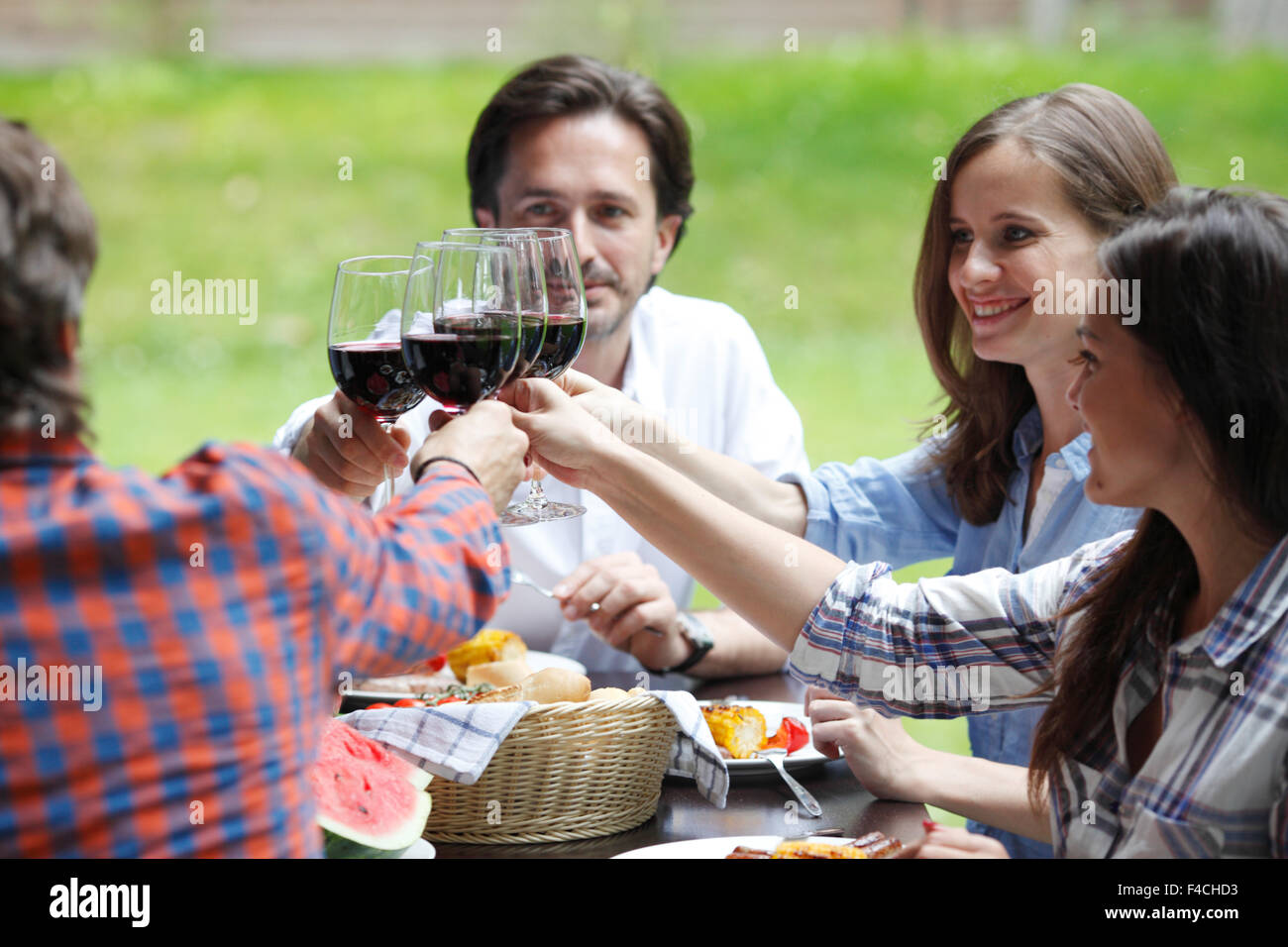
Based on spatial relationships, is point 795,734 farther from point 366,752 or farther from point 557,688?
point 366,752

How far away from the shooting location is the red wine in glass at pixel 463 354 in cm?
143

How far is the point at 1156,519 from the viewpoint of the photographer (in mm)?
1555

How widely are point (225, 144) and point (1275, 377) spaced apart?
8181 mm

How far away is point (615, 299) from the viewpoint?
2844mm

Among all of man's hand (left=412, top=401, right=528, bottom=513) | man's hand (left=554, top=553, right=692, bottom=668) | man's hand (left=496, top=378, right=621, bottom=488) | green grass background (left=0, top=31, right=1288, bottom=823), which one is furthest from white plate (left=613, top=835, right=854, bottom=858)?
green grass background (left=0, top=31, right=1288, bottom=823)

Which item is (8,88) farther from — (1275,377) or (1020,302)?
(1275,377)

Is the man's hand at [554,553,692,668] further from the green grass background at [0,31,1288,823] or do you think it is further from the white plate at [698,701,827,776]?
the green grass background at [0,31,1288,823]

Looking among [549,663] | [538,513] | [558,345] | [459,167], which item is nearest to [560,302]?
[558,345]

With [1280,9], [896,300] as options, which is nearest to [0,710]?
[896,300]

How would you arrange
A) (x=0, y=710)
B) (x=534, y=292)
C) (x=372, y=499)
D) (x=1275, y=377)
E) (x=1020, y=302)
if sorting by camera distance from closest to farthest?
(x=0, y=710)
(x=1275, y=377)
(x=534, y=292)
(x=1020, y=302)
(x=372, y=499)

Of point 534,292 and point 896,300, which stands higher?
point 534,292

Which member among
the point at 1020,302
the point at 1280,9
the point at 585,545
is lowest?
the point at 585,545

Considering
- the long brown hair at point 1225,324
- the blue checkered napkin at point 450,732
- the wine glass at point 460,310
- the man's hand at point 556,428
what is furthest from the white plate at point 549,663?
the long brown hair at point 1225,324

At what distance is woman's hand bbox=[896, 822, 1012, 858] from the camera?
4.30 ft
